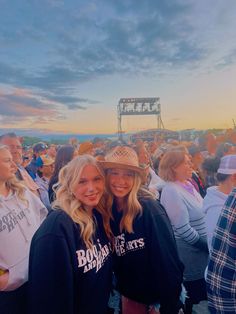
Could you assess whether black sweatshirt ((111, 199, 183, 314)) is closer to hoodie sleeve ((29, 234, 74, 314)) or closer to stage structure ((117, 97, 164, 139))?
hoodie sleeve ((29, 234, 74, 314))

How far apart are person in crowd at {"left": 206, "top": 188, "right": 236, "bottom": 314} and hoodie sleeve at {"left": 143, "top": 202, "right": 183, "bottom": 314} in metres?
0.64

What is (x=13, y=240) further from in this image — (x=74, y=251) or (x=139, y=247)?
(x=139, y=247)

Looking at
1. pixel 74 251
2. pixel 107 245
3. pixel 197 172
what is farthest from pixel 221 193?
pixel 197 172

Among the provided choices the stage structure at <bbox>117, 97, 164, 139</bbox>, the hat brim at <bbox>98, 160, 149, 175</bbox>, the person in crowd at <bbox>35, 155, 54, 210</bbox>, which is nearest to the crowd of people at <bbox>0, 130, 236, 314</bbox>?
the hat brim at <bbox>98, 160, 149, 175</bbox>

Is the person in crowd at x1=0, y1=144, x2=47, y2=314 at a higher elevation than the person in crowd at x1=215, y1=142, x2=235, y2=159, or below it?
below

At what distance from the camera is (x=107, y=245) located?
6.65 feet

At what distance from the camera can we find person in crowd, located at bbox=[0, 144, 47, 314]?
2145 millimetres

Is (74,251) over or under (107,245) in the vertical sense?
over

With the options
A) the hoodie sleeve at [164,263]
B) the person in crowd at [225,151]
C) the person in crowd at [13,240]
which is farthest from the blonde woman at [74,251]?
the person in crowd at [225,151]

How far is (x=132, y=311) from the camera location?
2.24 meters

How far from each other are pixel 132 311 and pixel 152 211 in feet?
2.78

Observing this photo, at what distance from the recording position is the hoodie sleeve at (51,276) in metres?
1.59

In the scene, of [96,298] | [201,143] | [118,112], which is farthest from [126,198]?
[118,112]

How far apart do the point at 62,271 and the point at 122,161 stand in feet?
3.22
